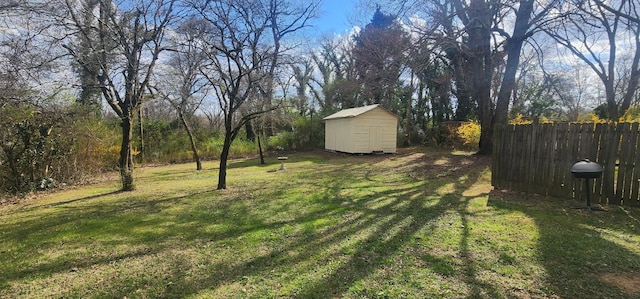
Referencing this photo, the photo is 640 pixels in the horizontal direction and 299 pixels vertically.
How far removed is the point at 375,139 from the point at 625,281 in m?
12.6

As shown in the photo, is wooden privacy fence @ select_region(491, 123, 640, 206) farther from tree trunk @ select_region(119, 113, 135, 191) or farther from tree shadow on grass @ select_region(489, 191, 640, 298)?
tree trunk @ select_region(119, 113, 135, 191)

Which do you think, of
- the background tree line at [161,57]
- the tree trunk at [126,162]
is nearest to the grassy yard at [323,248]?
the tree trunk at [126,162]

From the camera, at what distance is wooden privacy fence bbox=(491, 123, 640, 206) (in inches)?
171

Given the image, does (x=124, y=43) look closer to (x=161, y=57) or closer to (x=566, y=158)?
(x=161, y=57)

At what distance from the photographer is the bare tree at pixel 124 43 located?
6629mm

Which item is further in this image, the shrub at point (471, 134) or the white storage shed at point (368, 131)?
the white storage shed at point (368, 131)

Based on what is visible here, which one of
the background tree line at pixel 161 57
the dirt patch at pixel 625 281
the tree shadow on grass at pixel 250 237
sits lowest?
the tree shadow on grass at pixel 250 237

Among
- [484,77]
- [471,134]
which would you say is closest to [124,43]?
[484,77]

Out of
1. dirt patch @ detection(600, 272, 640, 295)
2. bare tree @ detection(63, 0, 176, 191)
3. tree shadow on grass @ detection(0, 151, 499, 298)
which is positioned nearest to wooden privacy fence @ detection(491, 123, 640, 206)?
tree shadow on grass @ detection(0, 151, 499, 298)

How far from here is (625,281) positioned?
2422 mm

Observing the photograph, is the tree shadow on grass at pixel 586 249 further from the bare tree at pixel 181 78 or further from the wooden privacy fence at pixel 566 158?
the bare tree at pixel 181 78

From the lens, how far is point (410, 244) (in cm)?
328

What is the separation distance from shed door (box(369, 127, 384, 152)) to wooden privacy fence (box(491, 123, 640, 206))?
8741mm

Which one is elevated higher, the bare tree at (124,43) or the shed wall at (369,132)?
the bare tree at (124,43)
